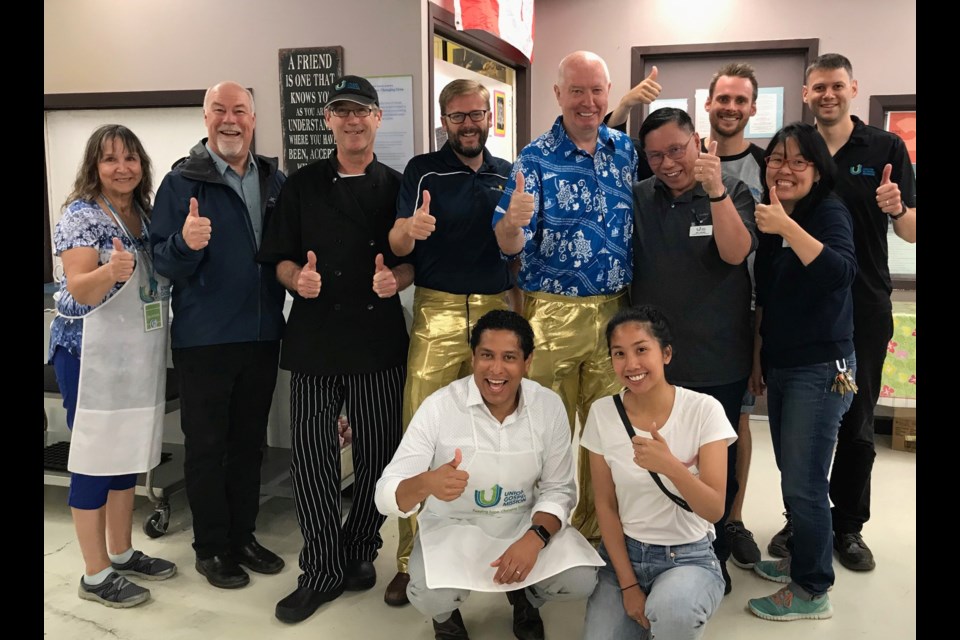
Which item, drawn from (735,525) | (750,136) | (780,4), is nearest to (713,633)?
(735,525)

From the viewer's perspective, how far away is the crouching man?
2066 millimetres

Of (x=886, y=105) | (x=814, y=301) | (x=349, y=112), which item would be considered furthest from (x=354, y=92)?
(x=886, y=105)

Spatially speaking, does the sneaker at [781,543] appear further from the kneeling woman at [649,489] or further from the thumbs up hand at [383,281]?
the thumbs up hand at [383,281]

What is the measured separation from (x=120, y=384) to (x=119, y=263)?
17.3 inches

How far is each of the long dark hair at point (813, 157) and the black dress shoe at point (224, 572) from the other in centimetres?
235

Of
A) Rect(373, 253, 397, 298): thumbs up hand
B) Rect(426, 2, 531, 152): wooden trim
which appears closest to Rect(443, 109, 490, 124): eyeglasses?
Rect(373, 253, 397, 298): thumbs up hand

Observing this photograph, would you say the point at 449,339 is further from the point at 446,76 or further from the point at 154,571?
the point at 446,76

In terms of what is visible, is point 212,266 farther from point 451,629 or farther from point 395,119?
point 451,629

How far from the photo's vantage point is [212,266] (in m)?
2.53

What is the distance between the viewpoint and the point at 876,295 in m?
2.70

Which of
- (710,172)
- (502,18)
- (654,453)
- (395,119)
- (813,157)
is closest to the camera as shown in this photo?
(654,453)

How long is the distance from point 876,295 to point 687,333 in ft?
2.99

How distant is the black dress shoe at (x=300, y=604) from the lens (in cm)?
243
